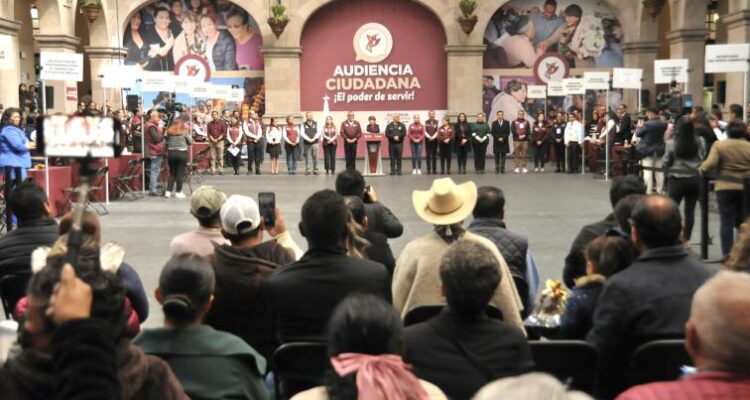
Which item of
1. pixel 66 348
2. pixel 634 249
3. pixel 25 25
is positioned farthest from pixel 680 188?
pixel 25 25

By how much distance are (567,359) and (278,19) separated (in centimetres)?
2623

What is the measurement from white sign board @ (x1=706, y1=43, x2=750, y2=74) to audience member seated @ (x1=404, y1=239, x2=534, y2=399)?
1363 centimetres

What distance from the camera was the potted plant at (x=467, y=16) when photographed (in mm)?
28953

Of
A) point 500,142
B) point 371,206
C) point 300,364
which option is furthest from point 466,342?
point 500,142

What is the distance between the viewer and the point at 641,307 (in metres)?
3.91

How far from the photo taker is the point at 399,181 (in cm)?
2172

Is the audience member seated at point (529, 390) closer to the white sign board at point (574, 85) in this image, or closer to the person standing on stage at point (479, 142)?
the person standing on stage at point (479, 142)

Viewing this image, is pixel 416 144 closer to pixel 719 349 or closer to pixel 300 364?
pixel 300 364

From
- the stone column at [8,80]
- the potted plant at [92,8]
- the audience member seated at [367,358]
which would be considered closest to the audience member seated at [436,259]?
the audience member seated at [367,358]

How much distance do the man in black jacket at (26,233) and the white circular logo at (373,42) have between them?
24.6 meters

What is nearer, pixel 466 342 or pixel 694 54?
pixel 466 342

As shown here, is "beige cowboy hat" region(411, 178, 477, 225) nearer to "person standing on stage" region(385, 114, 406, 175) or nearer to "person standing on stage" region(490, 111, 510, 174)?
"person standing on stage" region(385, 114, 406, 175)

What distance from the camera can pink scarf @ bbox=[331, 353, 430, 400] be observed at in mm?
2426

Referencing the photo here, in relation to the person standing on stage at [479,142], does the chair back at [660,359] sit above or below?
below
